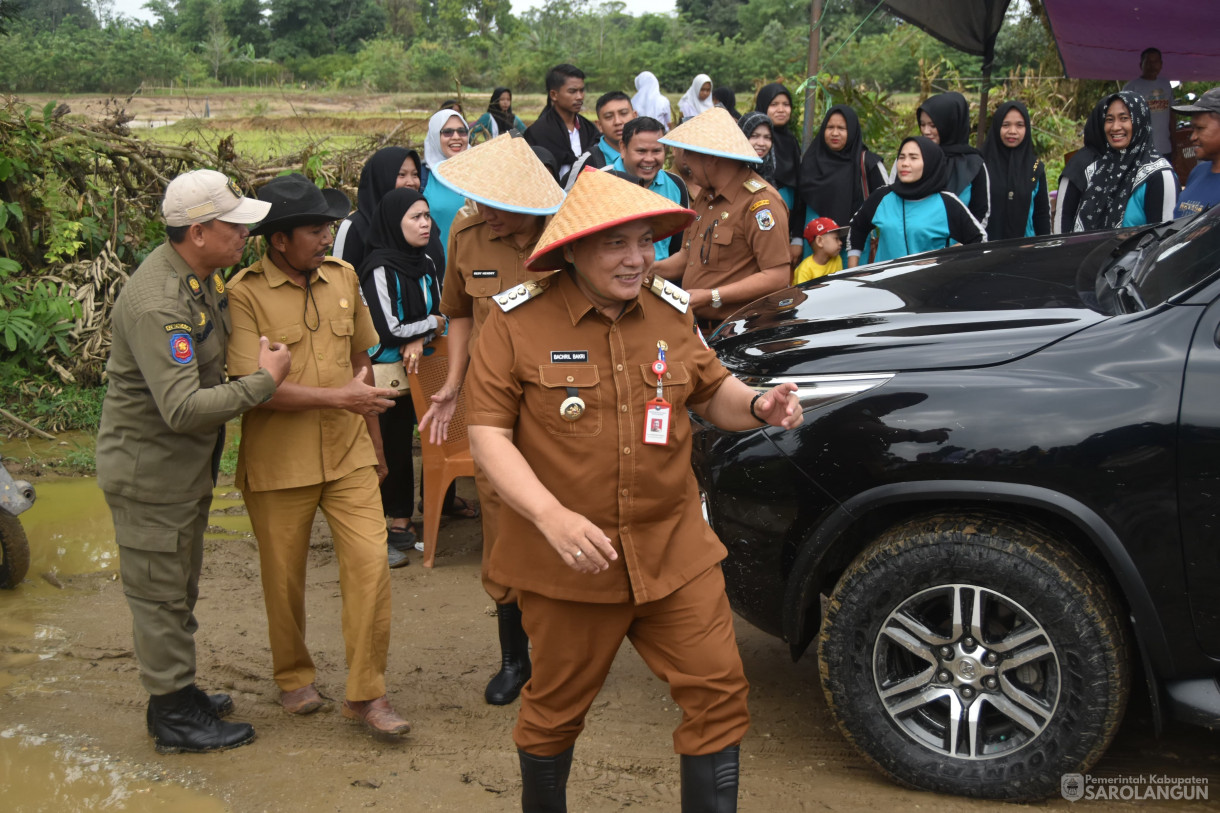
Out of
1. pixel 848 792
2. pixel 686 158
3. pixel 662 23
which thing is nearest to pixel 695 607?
pixel 848 792

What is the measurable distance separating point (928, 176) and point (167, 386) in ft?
13.3

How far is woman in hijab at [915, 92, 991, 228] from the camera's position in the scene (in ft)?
21.4

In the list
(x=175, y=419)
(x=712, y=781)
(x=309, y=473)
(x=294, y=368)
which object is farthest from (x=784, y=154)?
(x=712, y=781)

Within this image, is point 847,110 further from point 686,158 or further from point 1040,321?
point 1040,321

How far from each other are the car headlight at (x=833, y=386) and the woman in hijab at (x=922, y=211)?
8.46 ft

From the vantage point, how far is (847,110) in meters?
7.51

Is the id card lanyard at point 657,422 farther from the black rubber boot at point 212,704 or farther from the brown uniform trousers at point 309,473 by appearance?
the black rubber boot at point 212,704

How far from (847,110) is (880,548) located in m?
4.96

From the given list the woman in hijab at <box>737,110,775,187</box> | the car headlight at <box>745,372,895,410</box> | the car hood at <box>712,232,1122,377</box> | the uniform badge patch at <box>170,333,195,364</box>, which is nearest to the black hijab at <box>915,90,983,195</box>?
the woman in hijab at <box>737,110,775,187</box>

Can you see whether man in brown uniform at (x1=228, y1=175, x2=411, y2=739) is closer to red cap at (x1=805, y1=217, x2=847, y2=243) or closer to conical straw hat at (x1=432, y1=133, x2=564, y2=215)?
conical straw hat at (x1=432, y1=133, x2=564, y2=215)

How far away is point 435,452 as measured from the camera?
215 inches

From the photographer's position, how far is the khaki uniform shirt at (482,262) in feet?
13.6

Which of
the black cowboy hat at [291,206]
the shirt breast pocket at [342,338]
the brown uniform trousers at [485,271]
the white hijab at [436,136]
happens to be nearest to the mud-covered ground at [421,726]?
the brown uniform trousers at [485,271]

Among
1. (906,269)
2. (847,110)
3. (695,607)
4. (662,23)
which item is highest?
(662,23)
